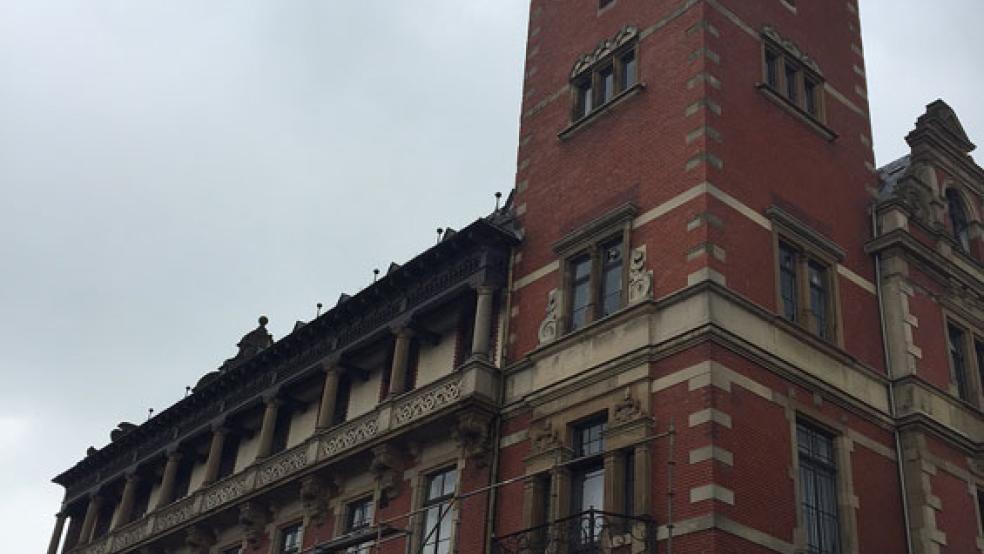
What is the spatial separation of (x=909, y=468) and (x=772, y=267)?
510cm

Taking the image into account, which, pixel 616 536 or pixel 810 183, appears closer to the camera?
pixel 616 536

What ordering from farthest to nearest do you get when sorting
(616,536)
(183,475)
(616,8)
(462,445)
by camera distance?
(183,475)
(616,8)
(462,445)
(616,536)

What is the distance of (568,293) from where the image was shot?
25.4m

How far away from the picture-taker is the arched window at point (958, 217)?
96.8 ft

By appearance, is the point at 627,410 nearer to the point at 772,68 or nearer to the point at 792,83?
the point at 772,68

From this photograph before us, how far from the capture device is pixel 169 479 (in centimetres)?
3738

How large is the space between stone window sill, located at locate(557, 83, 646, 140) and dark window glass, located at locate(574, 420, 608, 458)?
309 inches

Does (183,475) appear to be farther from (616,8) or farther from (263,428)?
(616,8)

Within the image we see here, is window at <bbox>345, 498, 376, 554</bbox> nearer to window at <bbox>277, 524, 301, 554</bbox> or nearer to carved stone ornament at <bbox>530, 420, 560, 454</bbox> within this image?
window at <bbox>277, 524, 301, 554</bbox>

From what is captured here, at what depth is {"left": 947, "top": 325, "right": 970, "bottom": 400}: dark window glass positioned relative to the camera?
26.6m

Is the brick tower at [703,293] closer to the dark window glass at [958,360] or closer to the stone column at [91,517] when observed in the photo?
the dark window glass at [958,360]

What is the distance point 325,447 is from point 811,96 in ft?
49.0

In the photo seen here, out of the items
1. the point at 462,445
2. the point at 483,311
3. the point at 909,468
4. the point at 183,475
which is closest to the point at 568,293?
the point at 483,311

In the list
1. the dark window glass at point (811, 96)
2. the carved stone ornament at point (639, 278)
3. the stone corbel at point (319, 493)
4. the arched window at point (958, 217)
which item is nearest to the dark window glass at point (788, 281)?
the carved stone ornament at point (639, 278)
